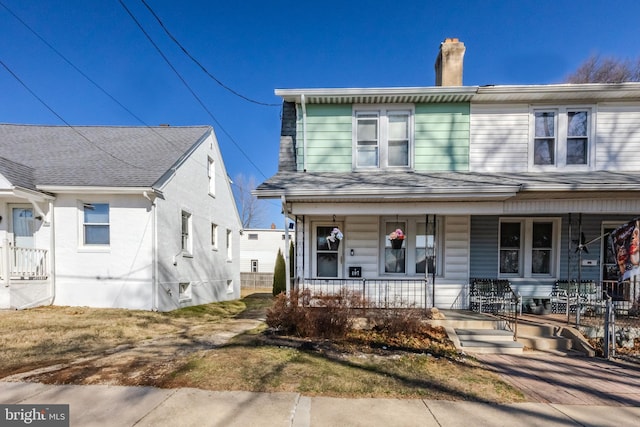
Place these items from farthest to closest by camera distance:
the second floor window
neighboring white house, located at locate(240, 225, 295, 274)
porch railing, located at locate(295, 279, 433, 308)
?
neighboring white house, located at locate(240, 225, 295, 274)
the second floor window
porch railing, located at locate(295, 279, 433, 308)

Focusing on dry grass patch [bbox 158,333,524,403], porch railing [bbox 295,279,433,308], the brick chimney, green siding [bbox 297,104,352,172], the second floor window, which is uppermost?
the brick chimney

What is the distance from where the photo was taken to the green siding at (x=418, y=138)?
26.3 ft

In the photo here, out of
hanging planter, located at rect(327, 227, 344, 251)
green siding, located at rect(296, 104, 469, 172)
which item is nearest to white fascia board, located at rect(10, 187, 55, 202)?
green siding, located at rect(296, 104, 469, 172)

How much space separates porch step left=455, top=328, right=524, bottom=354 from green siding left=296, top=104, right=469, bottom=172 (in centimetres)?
405

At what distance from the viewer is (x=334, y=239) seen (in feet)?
24.0

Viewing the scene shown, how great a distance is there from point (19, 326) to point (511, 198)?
35.8 ft

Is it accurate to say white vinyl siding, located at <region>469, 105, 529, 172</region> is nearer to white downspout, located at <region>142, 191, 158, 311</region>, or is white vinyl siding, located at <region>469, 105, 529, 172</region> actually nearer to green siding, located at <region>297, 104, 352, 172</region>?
green siding, located at <region>297, 104, 352, 172</region>

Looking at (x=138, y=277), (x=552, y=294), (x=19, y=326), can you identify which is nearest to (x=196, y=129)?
(x=138, y=277)

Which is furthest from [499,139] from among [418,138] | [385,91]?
[385,91]

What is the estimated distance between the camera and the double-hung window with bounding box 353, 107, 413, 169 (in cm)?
809

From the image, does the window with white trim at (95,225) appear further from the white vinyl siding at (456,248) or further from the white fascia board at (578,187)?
the white fascia board at (578,187)

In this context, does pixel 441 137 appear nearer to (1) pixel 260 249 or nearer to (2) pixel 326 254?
(2) pixel 326 254

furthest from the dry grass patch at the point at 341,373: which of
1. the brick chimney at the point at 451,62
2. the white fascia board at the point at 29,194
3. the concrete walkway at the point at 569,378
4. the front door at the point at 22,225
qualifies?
the front door at the point at 22,225

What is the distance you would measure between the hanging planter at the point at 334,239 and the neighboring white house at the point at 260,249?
1802 cm
